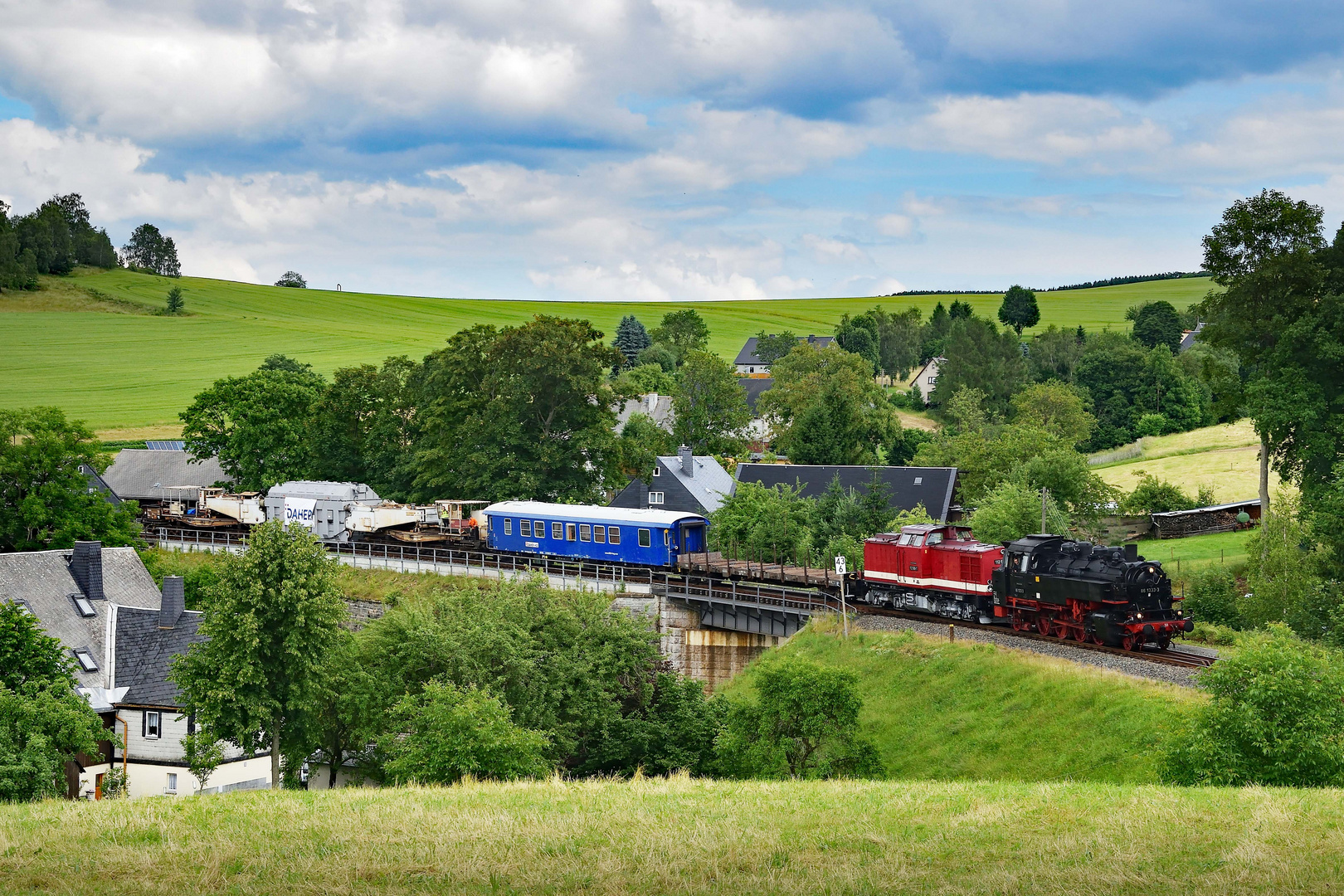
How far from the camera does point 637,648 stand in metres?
36.3

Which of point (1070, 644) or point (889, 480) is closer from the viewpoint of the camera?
point (1070, 644)

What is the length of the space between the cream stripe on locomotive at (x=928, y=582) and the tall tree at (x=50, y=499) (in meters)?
32.5

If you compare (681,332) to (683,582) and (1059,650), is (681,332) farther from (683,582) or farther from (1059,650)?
(1059,650)

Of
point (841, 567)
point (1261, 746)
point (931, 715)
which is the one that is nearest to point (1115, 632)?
point (931, 715)

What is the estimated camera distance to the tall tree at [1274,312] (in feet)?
155

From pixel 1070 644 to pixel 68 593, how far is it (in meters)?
33.7

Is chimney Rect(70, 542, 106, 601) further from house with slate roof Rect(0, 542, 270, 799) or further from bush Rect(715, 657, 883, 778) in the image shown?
bush Rect(715, 657, 883, 778)

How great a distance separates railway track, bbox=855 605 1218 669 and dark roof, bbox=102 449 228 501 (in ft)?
179

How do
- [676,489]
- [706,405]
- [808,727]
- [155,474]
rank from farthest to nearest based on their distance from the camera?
[706,405] → [155,474] → [676,489] → [808,727]

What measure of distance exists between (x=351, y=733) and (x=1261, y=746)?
74.4 ft

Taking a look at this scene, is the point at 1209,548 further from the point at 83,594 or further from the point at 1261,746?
the point at 83,594

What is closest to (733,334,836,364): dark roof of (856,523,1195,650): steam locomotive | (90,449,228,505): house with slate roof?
(90,449,228,505): house with slate roof

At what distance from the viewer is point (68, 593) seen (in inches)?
1615

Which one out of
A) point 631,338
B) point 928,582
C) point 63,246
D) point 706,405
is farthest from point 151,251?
point 928,582
